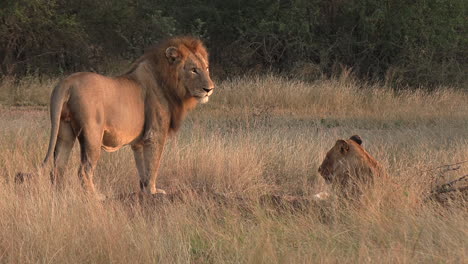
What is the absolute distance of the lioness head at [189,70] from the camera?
6.41 meters

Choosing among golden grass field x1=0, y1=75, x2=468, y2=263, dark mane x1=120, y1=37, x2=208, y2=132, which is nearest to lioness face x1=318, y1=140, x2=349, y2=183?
golden grass field x1=0, y1=75, x2=468, y2=263

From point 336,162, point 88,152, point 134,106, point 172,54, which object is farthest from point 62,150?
point 336,162

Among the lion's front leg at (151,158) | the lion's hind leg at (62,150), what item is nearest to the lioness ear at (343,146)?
the lion's front leg at (151,158)

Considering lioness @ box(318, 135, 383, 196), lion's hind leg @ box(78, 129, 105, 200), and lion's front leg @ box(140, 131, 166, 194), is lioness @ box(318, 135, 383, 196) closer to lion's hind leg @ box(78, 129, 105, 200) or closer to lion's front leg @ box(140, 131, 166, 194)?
lion's front leg @ box(140, 131, 166, 194)

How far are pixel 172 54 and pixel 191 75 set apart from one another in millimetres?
240

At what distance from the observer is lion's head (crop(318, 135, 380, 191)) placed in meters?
5.50

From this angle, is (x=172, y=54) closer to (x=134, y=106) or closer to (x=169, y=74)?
(x=169, y=74)

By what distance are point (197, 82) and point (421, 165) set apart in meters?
2.03

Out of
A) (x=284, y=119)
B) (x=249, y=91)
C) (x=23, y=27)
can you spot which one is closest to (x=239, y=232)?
(x=284, y=119)

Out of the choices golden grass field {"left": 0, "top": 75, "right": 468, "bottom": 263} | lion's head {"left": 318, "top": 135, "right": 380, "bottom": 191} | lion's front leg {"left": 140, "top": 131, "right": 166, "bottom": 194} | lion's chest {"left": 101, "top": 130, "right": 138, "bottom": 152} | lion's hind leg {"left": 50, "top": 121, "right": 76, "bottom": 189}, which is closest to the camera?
golden grass field {"left": 0, "top": 75, "right": 468, "bottom": 263}

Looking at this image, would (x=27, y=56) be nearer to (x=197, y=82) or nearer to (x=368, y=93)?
(x=368, y=93)

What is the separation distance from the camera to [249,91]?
14.1 metres

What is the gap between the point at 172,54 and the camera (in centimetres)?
639

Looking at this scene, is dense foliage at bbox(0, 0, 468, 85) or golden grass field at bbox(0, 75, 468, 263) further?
dense foliage at bbox(0, 0, 468, 85)
